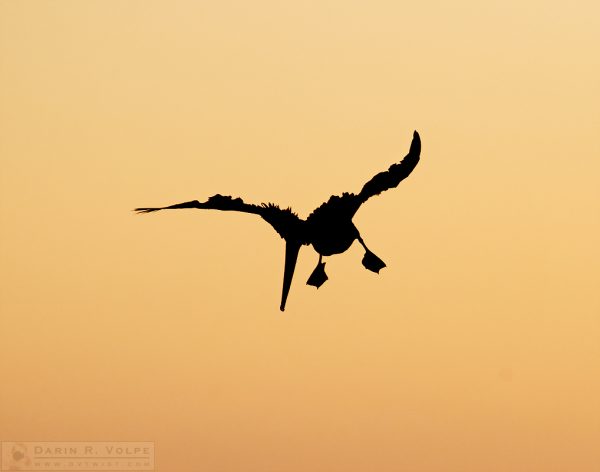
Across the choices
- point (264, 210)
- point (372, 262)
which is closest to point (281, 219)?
point (264, 210)

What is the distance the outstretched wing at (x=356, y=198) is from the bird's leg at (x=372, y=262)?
2.77ft

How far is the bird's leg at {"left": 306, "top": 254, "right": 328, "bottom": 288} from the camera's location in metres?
12.0

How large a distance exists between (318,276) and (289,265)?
389 millimetres

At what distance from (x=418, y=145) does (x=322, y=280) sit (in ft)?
6.77

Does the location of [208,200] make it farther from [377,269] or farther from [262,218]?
[377,269]

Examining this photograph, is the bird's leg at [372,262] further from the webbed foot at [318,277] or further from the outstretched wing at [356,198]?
the outstretched wing at [356,198]

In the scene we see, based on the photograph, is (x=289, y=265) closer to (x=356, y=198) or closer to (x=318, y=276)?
(x=318, y=276)

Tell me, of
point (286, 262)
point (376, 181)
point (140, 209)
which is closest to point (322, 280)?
point (286, 262)

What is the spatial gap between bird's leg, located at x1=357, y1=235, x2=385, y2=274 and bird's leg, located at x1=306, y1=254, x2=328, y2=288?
0.56 metres

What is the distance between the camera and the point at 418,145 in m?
Answer: 11.9

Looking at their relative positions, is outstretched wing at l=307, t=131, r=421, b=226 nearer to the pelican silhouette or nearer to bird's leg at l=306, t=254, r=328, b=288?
the pelican silhouette

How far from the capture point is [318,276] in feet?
39.4

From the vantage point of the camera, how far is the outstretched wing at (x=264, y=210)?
1055 cm

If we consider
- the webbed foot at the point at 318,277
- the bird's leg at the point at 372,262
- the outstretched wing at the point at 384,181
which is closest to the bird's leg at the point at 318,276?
the webbed foot at the point at 318,277
